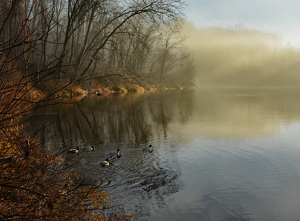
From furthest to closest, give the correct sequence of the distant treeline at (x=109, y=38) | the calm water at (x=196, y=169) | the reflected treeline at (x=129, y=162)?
the distant treeline at (x=109, y=38), the reflected treeline at (x=129, y=162), the calm water at (x=196, y=169)

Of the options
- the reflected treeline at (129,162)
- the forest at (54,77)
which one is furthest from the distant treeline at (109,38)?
the reflected treeline at (129,162)

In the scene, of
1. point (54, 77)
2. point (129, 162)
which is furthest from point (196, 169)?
point (54, 77)

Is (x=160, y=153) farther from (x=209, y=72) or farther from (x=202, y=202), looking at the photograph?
(x=209, y=72)

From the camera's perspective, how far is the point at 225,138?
12023 mm

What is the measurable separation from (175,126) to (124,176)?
8220 mm

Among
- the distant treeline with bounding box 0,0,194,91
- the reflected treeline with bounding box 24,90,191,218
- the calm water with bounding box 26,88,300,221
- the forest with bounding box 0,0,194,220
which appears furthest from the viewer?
the distant treeline with bounding box 0,0,194,91

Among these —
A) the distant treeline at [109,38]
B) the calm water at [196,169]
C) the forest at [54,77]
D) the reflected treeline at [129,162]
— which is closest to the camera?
the forest at [54,77]

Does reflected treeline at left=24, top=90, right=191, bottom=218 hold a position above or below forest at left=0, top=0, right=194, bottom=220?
below

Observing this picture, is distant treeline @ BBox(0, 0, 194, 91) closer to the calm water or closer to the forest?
the forest

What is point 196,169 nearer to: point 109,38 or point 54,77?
point 54,77

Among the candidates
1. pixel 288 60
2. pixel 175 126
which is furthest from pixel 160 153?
pixel 288 60

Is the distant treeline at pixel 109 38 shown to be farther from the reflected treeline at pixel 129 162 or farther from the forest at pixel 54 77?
the reflected treeline at pixel 129 162

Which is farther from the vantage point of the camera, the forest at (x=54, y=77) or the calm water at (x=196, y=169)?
the calm water at (x=196, y=169)

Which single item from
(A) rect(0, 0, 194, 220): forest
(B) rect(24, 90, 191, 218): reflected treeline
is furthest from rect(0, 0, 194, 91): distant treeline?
(B) rect(24, 90, 191, 218): reflected treeline
